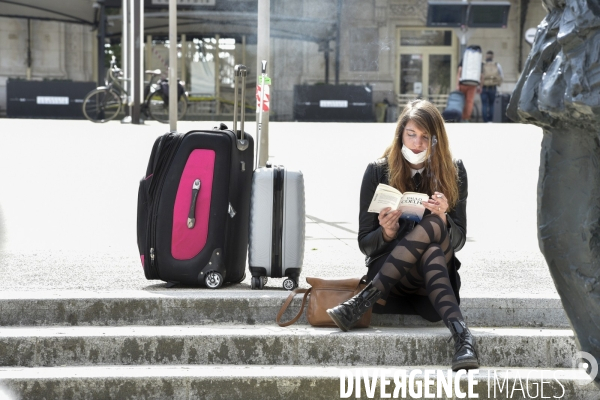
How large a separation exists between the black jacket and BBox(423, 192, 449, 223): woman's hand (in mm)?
117

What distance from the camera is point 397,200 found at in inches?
155

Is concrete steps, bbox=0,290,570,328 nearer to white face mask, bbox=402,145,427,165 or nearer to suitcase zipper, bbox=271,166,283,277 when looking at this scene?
suitcase zipper, bbox=271,166,283,277

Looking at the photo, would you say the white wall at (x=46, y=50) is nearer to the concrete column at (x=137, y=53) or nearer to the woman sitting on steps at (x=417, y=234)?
the concrete column at (x=137, y=53)

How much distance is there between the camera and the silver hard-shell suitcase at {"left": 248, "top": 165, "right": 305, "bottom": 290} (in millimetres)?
4496

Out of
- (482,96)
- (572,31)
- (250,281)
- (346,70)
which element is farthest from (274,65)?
(572,31)

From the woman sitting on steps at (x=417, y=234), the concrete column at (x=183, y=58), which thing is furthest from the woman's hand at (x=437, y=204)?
the concrete column at (x=183, y=58)

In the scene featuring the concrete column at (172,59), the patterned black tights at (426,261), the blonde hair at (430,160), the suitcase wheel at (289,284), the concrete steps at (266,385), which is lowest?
the concrete steps at (266,385)

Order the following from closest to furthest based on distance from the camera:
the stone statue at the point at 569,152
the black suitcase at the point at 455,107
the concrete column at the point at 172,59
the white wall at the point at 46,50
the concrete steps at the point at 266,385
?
the stone statue at the point at 569,152 → the concrete steps at the point at 266,385 → the concrete column at the point at 172,59 → the black suitcase at the point at 455,107 → the white wall at the point at 46,50

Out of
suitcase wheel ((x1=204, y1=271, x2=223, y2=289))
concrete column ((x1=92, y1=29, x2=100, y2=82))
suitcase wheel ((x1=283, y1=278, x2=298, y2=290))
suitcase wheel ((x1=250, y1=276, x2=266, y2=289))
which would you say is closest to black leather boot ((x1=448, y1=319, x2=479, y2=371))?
suitcase wheel ((x1=283, y1=278, x2=298, y2=290))

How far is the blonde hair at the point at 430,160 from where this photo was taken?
4.05 meters

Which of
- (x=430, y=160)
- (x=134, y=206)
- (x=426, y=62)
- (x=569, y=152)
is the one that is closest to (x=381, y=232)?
(x=430, y=160)

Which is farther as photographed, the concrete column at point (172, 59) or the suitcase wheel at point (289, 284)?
the concrete column at point (172, 59)

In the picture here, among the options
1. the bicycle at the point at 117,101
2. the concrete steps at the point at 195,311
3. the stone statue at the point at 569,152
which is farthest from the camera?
the bicycle at the point at 117,101

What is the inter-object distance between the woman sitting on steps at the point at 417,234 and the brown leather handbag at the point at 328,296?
3.5 inches
